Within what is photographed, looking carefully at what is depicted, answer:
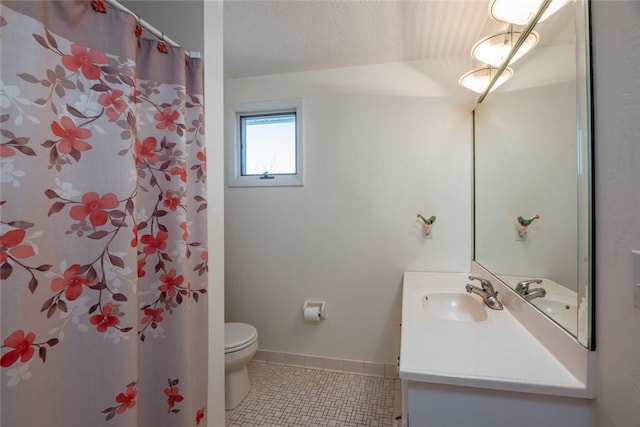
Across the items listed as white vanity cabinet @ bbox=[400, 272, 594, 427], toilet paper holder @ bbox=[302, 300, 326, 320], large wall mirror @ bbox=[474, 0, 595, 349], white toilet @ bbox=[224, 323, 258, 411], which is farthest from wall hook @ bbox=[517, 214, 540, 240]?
white toilet @ bbox=[224, 323, 258, 411]

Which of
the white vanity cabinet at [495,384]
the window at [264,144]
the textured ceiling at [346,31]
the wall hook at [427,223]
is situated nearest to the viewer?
the white vanity cabinet at [495,384]

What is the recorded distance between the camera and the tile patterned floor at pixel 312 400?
155 cm

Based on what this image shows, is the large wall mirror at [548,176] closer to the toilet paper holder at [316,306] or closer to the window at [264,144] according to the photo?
the toilet paper holder at [316,306]

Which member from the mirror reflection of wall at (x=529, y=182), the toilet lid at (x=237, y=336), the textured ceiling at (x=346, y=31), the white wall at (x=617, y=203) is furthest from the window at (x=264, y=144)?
the white wall at (x=617, y=203)

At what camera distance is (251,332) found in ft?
5.85

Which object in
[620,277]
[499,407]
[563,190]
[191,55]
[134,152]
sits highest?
[191,55]

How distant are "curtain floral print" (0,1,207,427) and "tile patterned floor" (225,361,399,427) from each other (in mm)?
Result: 796

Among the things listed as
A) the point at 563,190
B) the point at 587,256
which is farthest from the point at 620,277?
the point at 563,190

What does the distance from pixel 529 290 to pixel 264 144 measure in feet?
6.61

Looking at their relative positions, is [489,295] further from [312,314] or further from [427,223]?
[312,314]

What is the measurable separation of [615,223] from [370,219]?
1.40 meters

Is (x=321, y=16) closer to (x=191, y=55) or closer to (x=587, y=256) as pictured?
(x=191, y=55)

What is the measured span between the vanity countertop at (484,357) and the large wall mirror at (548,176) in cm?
12

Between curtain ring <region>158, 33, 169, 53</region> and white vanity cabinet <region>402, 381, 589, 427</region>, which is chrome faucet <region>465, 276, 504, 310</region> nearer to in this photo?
white vanity cabinet <region>402, 381, 589, 427</region>
